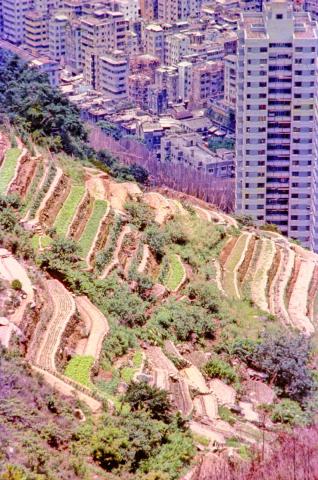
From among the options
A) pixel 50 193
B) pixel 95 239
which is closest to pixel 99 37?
pixel 50 193

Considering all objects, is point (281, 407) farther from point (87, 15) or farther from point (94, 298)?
point (87, 15)

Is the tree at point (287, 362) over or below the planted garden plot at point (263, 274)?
over

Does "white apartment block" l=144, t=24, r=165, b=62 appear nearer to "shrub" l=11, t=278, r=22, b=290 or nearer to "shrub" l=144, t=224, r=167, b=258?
"shrub" l=144, t=224, r=167, b=258

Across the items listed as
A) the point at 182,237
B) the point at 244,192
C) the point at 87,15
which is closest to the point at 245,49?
the point at 244,192

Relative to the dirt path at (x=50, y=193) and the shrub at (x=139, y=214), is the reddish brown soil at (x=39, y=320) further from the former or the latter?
the shrub at (x=139, y=214)

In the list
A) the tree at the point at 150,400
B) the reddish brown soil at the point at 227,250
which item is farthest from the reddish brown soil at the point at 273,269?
the tree at the point at 150,400

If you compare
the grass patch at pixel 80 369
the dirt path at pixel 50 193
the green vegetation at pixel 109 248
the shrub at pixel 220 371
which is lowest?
the shrub at pixel 220 371
